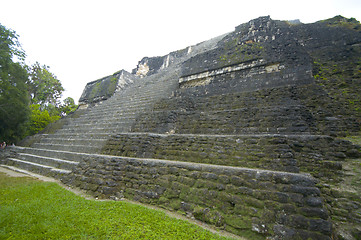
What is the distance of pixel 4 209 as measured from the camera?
2.76 metres

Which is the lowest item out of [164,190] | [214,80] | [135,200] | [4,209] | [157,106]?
[135,200]

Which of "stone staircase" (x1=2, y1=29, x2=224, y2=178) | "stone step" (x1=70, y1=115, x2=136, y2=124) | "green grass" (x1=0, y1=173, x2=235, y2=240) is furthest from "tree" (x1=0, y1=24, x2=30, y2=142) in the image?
"green grass" (x1=0, y1=173, x2=235, y2=240)

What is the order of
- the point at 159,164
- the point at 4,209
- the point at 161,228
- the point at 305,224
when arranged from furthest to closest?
the point at 159,164, the point at 4,209, the point at 161,228, the point at 305,224

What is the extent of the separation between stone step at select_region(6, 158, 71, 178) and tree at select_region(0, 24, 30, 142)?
326cm

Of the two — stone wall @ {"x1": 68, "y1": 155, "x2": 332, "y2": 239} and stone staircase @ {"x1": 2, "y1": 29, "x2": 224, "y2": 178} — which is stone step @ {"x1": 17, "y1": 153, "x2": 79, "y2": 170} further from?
stone wall @ {"x1": 68, "y1": 155, "x2": 332, "y2": 239}

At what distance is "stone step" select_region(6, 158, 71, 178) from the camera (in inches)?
208

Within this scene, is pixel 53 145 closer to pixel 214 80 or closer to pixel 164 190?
pixel 164 190

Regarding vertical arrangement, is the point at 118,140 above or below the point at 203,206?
above

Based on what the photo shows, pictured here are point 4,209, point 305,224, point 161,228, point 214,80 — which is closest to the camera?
point 305,224

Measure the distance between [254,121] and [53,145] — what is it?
944 cm

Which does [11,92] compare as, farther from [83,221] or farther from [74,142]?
[83,221]

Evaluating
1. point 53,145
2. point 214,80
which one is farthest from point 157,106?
point 53,145

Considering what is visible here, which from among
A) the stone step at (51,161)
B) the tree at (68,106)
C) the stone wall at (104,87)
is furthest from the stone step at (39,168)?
the tree at (68,106)

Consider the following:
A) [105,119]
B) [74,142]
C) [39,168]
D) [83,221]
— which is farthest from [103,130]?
[83,221]
